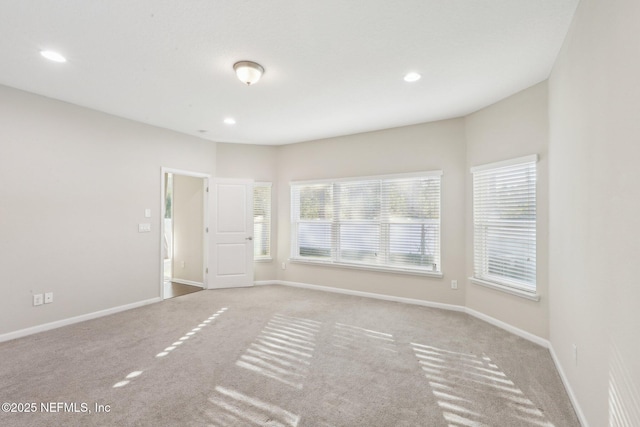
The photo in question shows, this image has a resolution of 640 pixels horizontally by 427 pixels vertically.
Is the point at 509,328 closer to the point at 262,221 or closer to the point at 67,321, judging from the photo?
the point at 262,221

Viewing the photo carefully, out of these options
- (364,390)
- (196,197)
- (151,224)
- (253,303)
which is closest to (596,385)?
(364,390)

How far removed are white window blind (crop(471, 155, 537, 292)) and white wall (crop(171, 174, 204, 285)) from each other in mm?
4731

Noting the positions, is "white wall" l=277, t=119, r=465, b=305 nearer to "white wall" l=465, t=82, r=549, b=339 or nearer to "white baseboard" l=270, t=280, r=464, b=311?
"white baseboard" l=270, t=280, r=464, b=311

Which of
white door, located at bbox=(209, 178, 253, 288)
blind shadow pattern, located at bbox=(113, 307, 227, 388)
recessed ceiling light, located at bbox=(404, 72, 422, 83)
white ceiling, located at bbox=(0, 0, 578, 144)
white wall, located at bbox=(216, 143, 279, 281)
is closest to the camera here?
white ceiling, located at bbox=(0, 0, 578, 144)

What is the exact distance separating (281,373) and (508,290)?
106 inches

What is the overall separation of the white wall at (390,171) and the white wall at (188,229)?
1.55 m

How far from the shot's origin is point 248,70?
2660 mm

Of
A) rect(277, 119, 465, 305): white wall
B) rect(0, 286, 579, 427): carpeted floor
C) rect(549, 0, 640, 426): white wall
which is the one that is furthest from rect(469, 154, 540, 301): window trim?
rect(549, 0, 640, 426): white wall

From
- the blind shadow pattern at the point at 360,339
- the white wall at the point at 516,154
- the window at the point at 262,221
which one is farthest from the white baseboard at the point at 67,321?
the white wall at the point at 516,154

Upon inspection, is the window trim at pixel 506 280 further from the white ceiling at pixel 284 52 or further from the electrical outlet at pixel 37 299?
the electrical outlet at pixel 37 299

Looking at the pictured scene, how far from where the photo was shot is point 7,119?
317 centimetres

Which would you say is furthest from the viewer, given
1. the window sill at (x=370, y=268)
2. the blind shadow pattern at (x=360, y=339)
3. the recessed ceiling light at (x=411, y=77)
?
the window sill at (x=370, y=268)

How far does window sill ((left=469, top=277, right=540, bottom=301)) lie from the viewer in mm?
3121

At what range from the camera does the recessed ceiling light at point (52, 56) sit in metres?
2.53
